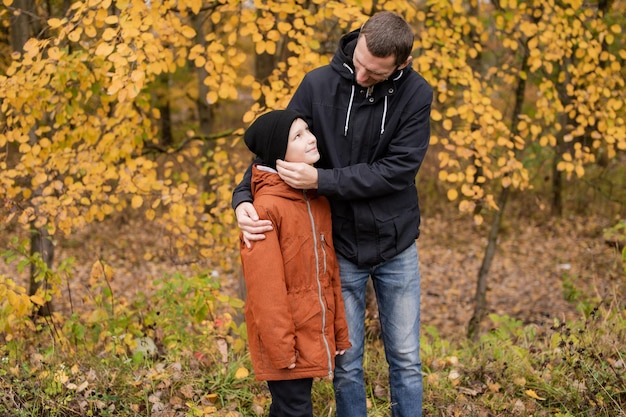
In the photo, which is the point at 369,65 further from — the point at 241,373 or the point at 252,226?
the point at 241,373

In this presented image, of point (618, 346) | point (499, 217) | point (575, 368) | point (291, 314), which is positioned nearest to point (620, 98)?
point (499, 217)

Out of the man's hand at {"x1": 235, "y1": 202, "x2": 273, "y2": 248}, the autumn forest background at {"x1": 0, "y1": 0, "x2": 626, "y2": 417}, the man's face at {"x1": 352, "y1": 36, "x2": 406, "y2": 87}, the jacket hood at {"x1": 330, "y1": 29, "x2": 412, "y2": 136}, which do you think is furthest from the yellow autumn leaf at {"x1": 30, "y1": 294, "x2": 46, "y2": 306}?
the man's face at {"x1": 352, "y1": 36, "x2": 406, "y2": 87}

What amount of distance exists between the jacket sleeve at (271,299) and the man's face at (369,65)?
0.78 m

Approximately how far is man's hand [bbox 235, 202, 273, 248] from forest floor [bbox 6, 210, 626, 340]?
5819 millimetres

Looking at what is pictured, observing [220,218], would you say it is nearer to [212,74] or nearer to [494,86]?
[212,74]

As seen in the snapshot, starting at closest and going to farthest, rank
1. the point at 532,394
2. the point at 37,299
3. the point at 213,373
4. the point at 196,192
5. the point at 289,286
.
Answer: the point at 289,286 < the point at 532,394 < the point at 213,373 < the point at 37,299 < the point at 196,192

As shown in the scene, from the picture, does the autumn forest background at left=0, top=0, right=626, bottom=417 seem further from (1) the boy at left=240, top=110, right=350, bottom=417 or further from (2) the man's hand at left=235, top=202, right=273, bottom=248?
(2) the man's hand at left=235, top=202, right=273, bottom=248

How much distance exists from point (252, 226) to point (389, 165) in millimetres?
654

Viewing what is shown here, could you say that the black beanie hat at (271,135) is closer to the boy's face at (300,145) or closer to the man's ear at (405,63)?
the boy's face at (300,145)

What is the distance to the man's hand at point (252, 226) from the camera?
94.9 inches

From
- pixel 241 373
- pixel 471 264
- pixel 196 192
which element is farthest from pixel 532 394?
pixel 471 264

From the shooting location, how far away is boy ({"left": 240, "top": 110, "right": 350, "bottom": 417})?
7.88 ft

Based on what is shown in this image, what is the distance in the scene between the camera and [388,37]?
2383 millimetres

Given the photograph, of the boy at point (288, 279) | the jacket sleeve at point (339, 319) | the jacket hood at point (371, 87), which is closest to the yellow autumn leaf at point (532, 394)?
the jacket sleeve at point (339, 319)
